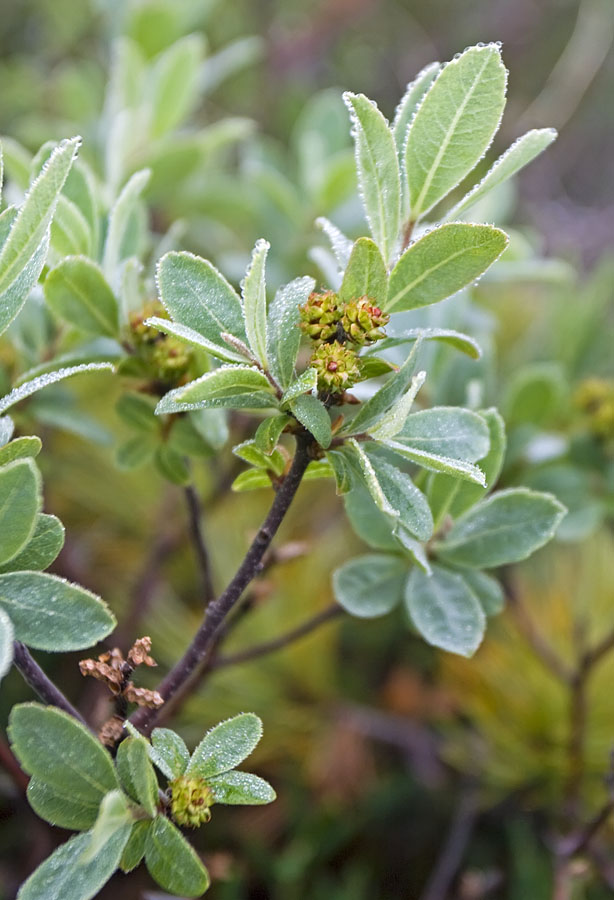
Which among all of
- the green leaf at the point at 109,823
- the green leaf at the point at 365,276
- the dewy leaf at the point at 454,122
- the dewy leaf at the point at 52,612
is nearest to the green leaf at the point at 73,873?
the green leaf at the point at 109,823

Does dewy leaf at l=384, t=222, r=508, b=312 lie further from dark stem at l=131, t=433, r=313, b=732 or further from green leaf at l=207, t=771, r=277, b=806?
green leaf at l=207, t=771, r=277, b=806

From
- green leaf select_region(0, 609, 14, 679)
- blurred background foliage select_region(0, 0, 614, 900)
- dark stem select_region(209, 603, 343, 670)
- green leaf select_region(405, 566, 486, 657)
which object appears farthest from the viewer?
blurred background foliage select_region(0, 0, 614, 900)

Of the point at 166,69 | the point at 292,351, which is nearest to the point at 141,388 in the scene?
Result: the point at 292,351

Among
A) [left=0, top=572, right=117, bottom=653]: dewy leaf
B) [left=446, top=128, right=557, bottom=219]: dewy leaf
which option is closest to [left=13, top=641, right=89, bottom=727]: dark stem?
[left=0, top=572, right=117, bottom=653]: dewy leaf

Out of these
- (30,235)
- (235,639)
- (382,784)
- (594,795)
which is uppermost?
(30,235)

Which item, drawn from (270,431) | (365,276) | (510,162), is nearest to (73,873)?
(270,431)

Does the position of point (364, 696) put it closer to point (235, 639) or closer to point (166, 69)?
point (235, 639)

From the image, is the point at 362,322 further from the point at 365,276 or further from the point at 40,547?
the point at 40,547
